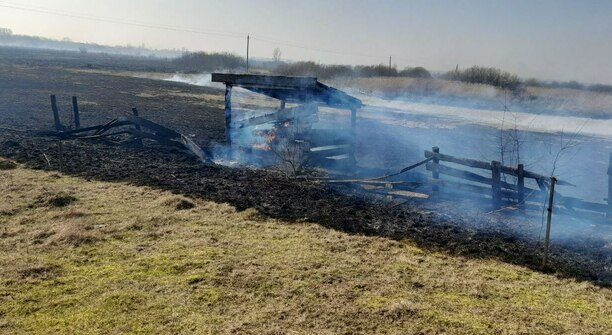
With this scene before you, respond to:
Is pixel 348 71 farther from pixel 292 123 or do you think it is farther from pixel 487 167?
pixel 487 167

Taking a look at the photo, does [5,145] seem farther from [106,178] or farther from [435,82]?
[435,82]

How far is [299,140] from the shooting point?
15.4 metres

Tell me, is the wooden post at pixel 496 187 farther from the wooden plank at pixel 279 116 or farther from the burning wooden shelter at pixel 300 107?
the wooden plank at pixel 279 116

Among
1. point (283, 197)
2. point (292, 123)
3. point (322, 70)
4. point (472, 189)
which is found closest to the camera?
point (283, 197)

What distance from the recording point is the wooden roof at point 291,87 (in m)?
15.3

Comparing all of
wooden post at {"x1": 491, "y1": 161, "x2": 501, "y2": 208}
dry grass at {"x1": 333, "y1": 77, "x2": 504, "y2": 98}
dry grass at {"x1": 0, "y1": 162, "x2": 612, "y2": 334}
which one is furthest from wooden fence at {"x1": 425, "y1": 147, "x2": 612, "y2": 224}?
dry grass at {"x1": 333, "y1": 77, "x2": 504, "y2": 98}

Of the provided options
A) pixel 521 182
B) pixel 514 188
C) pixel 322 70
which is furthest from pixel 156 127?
pixel 322 70

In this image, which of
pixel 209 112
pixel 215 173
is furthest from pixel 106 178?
pixel 209 112

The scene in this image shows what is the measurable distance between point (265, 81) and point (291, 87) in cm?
97

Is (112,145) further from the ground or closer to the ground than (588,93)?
closer to the ground

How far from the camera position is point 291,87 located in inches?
621

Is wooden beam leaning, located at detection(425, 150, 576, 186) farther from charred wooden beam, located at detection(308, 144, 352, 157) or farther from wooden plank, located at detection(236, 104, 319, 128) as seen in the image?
wooden plank, located at detection(236, 104, 319, 128)

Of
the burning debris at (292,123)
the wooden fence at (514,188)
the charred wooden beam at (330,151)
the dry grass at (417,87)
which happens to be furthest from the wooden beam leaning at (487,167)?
the dry grass at (417,87)

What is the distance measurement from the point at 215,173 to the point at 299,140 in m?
3.49
